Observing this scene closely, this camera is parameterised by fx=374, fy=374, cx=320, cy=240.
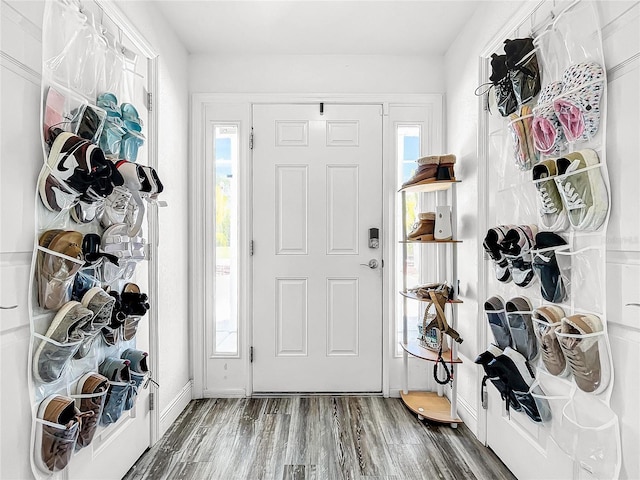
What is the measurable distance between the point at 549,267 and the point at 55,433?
72.8 inches

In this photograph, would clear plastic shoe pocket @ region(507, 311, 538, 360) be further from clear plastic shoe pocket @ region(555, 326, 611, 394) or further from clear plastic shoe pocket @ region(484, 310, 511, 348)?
clear plastic shoe pocket @ region(555, 326, 611, 394)

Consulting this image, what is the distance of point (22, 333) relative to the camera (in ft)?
3.88

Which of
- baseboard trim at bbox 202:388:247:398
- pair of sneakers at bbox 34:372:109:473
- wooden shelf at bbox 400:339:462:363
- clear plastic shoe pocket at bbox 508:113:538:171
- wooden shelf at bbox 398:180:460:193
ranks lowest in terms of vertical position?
baseboard trim at bbox 202:388:247:398

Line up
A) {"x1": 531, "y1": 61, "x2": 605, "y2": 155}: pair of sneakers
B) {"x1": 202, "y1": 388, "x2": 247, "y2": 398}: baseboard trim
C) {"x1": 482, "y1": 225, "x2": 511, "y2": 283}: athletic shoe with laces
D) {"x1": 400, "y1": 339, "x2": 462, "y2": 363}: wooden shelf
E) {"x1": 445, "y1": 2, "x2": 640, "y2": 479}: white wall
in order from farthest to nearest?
{"x1": 202, "y1": 388, "x2": 247, "y2": 398}: baseboard trim → {"x1": 400, "y1": 339, "x2": 462, "y2": 363}: wooden shelf → {"x1": 482, "y1": 225, "x2": 511, "y2": 283}: athletic shoe with laces → {"x1": 531, "y1": 61, "x2": 605, "y2": 155}: pair of sneakers → {"x1": 445, "y1": 2, "x2": 640, "y2": 479}: white wall

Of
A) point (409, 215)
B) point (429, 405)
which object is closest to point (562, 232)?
point (409, 215)

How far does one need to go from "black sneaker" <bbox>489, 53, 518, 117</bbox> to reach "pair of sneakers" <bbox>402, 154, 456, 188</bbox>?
553mm

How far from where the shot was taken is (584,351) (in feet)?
4.08

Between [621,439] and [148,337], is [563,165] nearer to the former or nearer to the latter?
[621,439]

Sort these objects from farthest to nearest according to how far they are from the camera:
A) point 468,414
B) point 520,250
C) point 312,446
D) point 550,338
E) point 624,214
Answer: point 468,414, point 312,446, point 520,250, point 550,338, point 624,214

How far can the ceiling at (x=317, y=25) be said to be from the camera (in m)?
2.17

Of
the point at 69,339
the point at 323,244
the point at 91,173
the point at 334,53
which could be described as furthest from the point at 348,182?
the point at 69,339

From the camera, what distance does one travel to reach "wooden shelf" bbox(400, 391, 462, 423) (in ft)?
7.60

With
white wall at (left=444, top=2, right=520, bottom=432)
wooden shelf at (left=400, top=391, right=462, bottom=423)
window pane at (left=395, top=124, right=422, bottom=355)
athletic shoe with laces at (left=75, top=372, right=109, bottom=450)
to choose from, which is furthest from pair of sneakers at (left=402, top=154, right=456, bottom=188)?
athletic shoe with laces at (left=75, top=372, right=109, bottom=450)

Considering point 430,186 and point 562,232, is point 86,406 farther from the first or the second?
point 430,186
